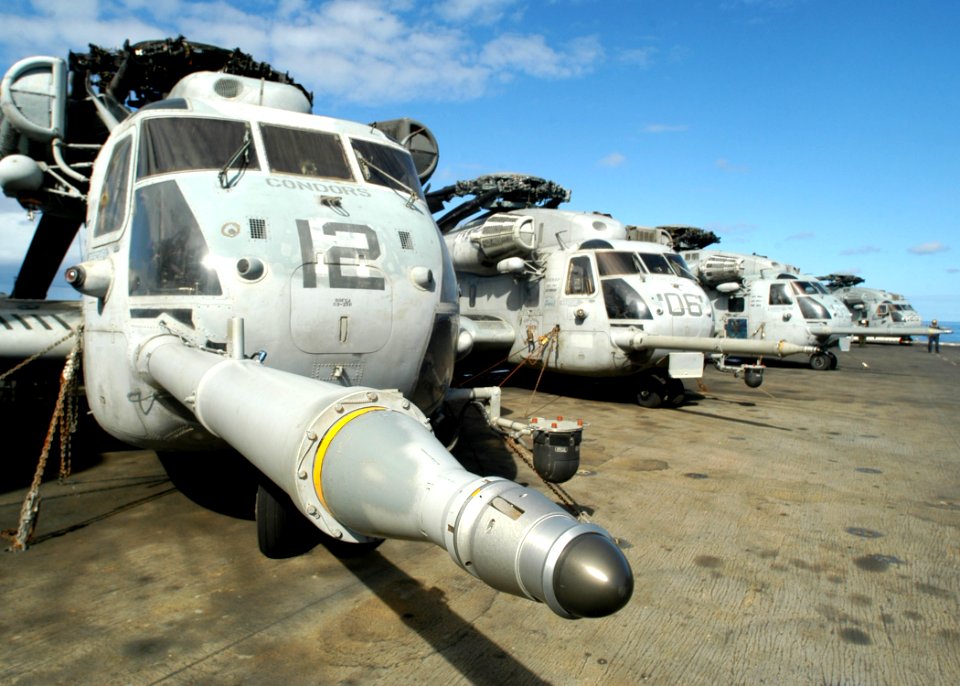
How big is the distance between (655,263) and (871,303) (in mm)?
31000

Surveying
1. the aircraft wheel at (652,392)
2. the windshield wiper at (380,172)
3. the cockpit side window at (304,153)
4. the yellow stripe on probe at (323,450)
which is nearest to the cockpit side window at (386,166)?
the windshield wiper at (380,172)

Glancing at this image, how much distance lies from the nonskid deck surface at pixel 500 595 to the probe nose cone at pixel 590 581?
75.4 inches

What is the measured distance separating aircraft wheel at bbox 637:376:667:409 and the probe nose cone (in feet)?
34.9

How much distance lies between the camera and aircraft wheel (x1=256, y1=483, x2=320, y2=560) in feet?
13.7

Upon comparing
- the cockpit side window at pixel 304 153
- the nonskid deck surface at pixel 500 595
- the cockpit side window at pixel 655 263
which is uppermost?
the cockpit side window at pixel 304 153

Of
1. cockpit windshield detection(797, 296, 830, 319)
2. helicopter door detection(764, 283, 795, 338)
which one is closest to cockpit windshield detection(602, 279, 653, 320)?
helicopter door detection(764, 283, 795, 338)

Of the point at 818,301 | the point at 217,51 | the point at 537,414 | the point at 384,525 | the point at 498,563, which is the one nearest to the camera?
the point at 498,563

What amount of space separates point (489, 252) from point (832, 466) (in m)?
6.75

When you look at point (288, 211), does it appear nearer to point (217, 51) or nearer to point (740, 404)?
point (217, 51)

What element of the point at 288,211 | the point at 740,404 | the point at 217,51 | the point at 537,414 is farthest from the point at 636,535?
the point at 740,404

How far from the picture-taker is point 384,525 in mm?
1851

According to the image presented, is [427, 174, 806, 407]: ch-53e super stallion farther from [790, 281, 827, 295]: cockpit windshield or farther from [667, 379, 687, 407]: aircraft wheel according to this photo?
[790, 281, 827, 295]: cockpit windshield

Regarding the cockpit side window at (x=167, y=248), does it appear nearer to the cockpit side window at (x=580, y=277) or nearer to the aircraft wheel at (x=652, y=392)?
the cockpit side window at (x=580, y=277)

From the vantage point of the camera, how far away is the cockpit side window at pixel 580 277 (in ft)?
37.8
